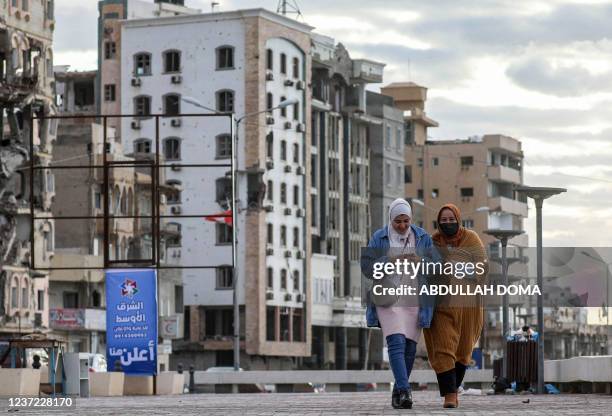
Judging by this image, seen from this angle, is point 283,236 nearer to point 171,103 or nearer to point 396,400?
point 171,103

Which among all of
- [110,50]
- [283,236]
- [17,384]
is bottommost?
[17,384]

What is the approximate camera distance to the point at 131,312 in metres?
47.2

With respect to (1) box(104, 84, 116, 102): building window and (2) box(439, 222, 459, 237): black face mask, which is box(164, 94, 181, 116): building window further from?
(2) box(439, 222, 459, 237): black face mask

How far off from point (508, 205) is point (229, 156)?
2136 inches

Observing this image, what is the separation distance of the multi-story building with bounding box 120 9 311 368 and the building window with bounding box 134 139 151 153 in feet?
0.27

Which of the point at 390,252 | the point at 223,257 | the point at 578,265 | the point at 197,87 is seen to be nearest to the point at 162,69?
the point at 197,87

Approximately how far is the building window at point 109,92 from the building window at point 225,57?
285 inches

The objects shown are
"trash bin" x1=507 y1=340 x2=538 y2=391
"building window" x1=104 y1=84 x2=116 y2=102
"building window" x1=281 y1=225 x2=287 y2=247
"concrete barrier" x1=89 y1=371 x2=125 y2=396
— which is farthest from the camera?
"building window" x1=104 y1=84 x2=116 y2=102

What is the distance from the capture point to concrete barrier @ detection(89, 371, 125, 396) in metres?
46.8

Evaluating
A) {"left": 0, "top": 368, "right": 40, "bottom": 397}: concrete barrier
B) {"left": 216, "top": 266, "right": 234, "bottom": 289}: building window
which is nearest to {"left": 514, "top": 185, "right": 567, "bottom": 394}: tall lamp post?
{"left": 0, "top": 368, "right": 40, "bottom": 397}: concrete barrier

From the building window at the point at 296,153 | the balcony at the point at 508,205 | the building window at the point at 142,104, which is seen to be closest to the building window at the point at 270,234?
the building window at the point at 296,153

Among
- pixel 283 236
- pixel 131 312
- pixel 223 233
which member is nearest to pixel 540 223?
pixel 131 312

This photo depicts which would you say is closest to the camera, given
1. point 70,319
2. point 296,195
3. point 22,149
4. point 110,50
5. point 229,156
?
point 22,149

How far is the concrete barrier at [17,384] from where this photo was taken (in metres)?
41.0
